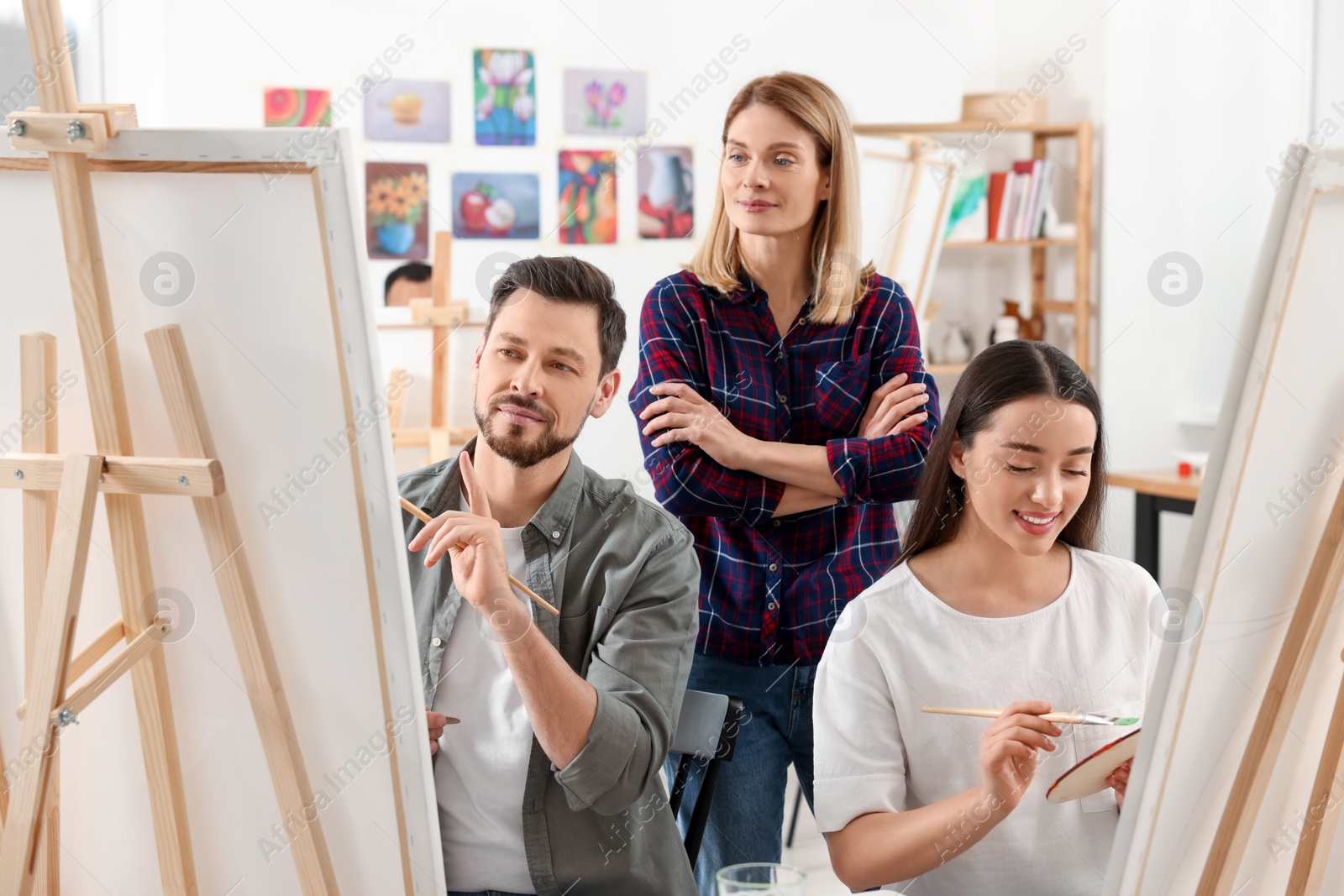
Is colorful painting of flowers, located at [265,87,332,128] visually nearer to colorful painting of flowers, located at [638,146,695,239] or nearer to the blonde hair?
colorful painting of flowers, located at [638,146,695,239]

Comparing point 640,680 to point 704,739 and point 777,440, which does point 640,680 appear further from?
point 777,440

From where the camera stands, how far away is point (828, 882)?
2.94 metres

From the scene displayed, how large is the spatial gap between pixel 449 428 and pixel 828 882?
6.28ft

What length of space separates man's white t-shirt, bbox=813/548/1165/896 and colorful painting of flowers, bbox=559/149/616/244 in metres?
2.90

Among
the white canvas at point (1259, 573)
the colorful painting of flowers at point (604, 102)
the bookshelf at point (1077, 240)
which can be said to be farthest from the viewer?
the bookshelf at point (1077, 240)

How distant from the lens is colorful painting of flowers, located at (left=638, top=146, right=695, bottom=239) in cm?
424

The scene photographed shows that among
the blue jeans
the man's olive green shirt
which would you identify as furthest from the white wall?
the man's olive green shirt

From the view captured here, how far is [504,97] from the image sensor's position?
4.09m

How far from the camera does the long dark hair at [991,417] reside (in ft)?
4.93

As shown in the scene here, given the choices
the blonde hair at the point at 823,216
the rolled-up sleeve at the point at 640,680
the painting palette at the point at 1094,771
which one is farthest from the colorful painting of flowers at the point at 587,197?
the painting palette at the point at 1094,771

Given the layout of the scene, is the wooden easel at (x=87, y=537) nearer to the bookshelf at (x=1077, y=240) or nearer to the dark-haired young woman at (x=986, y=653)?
the dark-haired young woman at (x=986, y=653)

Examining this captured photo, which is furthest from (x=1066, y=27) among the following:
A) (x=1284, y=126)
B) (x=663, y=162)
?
(x=663, y=162)

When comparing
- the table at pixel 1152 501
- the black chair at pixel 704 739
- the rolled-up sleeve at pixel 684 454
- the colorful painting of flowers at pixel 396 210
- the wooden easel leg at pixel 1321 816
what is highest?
the colorful painting of flowers at pixel 396 210

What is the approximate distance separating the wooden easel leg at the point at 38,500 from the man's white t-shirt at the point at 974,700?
2.75 ft
